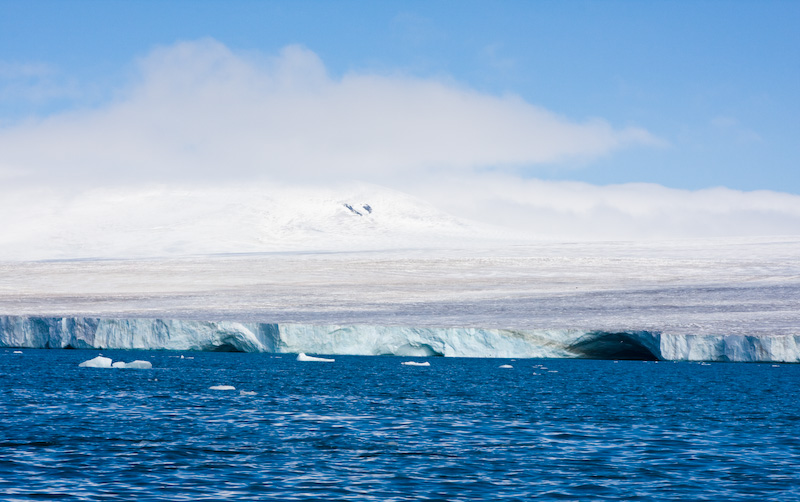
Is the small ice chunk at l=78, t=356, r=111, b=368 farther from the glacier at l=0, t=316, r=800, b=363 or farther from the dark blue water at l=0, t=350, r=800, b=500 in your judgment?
the glacier at l=0, t=316, r=800, b=363

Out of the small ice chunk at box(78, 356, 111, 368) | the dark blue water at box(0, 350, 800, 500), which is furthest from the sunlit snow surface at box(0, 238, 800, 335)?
the dark blue water at box(0, 350, 800, 500)

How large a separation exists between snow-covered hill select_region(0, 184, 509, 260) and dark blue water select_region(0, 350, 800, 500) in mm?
67388

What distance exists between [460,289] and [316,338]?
1192 centimetres

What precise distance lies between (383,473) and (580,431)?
549 centimetres

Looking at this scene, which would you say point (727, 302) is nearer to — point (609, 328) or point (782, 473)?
point (609, 328)

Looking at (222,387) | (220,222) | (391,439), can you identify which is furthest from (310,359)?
(220,222)

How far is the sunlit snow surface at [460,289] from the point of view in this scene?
39500 mm

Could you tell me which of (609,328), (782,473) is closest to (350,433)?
(782,473)

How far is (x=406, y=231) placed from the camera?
122 metres

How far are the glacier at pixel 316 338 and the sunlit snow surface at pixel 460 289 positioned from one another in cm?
84

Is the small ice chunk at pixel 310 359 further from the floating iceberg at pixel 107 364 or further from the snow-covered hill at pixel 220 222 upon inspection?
the snow-covered hill at pixel 220 222

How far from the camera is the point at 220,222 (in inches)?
4520

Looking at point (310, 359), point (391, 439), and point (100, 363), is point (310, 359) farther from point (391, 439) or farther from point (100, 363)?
point (391, 439)

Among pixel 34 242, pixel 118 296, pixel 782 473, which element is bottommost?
pixel 782 473
